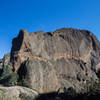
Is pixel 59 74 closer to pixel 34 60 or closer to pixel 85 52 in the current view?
pixel 34 60

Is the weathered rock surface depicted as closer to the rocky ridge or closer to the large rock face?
the rocky ridge

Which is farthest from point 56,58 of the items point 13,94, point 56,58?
point 13,94

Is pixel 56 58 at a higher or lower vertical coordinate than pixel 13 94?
higher

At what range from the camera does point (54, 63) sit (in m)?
47.6

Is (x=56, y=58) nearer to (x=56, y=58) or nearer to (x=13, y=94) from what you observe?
(x=56, y=58)

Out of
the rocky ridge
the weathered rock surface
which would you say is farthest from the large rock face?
the weathered rock surface

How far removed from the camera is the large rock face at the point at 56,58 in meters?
37.8

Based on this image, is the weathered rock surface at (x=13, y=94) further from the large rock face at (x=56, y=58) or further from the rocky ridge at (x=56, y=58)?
the large rock face at (x=56, y=58)

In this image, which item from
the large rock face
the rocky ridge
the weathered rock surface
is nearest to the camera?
the weathered rock surface

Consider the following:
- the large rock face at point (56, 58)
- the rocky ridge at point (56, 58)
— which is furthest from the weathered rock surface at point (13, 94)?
Answer: the large rock face at point (56, 58)

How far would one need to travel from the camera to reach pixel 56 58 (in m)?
50.1

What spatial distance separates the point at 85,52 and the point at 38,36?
2293 centimetres

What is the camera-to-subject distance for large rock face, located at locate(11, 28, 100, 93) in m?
37.8

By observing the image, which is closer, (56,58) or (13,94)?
(13,94)
